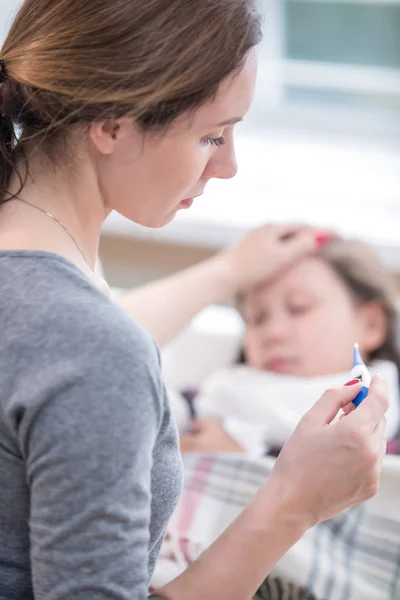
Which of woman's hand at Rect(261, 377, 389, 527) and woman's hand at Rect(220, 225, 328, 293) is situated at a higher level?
woman's hand at Rect(261, 377, 389, 527)

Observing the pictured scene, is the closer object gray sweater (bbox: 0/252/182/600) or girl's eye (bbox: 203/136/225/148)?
gray sweater (bbox: 0/252/182/600)

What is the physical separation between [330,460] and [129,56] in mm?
414

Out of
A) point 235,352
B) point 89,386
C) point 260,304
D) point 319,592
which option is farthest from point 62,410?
point 235,352

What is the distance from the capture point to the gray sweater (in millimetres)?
676

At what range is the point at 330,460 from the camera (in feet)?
2.68

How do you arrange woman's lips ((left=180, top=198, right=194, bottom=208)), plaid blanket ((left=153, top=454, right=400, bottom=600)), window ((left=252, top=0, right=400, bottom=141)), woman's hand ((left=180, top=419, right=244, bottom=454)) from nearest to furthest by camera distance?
woman's lips ((left=180, top=198, right=194, bottom=208)) → plaid blanket ((left=153, top=454, right=400, bottom=600)) → woman's hand ((left=180, top=419, right=244, bottom=454)) → window ((left=252, top=0, right=400, bottom=141))

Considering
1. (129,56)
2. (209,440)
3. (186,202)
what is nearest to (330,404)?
(186,202)

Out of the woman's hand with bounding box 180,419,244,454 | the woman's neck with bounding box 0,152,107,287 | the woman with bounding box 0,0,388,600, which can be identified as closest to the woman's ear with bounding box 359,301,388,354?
the woman's hand with bounding box 180,419,244,454

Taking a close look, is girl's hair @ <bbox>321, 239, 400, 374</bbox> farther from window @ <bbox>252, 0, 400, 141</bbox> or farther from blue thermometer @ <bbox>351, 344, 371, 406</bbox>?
blue thermometer @ <bbox>351, 344, 371, 406</bbox>

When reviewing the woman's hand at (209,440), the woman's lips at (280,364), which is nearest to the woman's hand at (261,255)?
the woman's lips at (280,364)

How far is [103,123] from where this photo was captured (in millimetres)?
769

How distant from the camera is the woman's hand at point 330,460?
2.67 ft

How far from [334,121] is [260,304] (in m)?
0.87

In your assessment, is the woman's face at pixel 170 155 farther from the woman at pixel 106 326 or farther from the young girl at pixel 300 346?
the young girl at pixel 300 346
